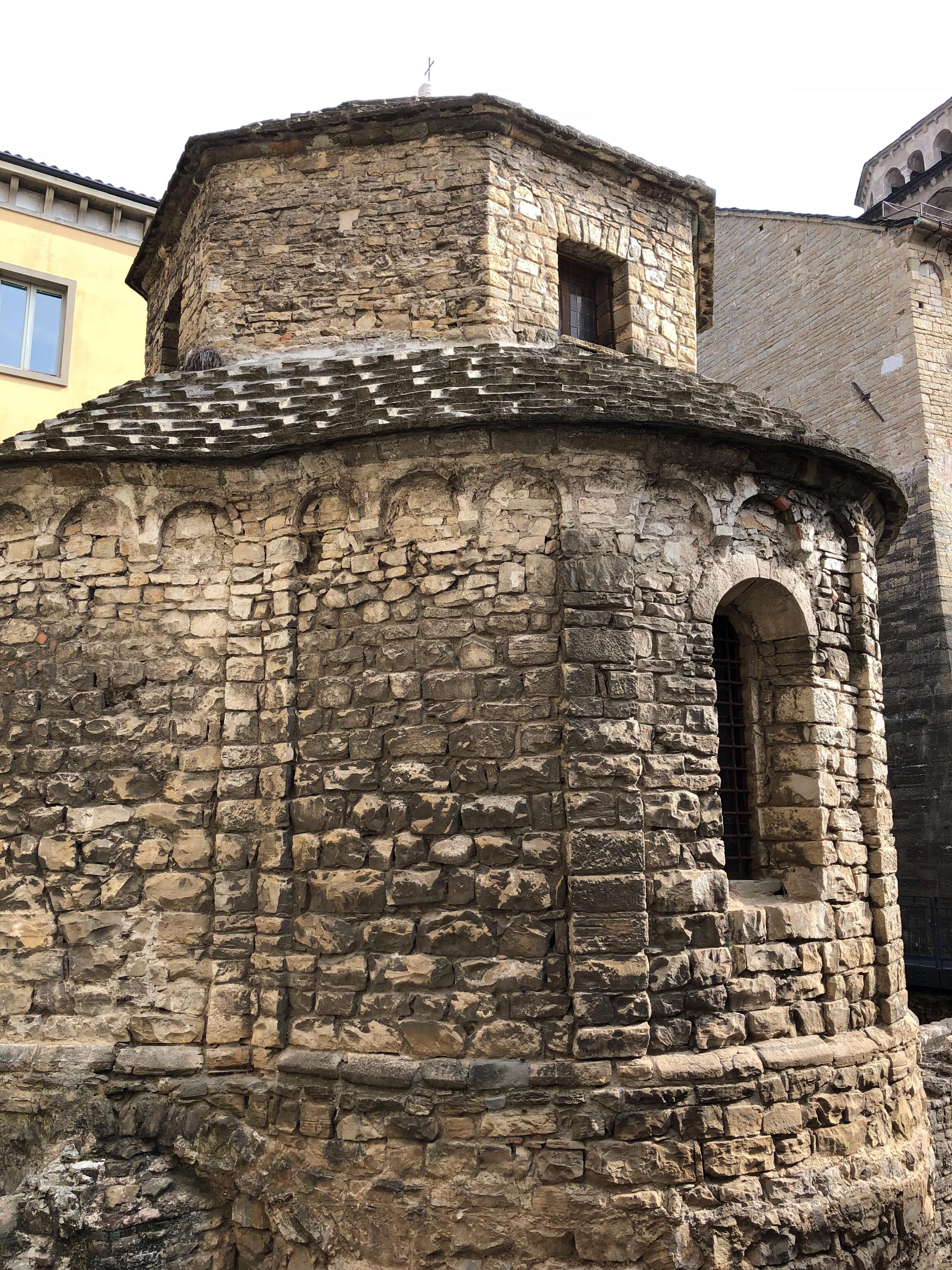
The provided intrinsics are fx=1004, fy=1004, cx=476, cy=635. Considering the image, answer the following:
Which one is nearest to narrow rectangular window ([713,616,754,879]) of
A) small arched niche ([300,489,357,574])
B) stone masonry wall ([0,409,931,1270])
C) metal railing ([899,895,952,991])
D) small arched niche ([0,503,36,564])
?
stone masonry wall ([0,409,931,1270])

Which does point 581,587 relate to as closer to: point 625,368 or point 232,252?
point 625,368

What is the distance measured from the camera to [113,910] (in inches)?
233

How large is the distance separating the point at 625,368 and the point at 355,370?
1.84 m

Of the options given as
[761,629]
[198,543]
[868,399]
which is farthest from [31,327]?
[761,629]

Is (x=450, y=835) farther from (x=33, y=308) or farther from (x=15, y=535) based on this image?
(x=33, y=308)

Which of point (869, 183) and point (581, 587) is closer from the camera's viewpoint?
point (581, 587)

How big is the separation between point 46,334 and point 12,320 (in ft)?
1.62

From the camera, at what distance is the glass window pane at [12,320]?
14.7 m

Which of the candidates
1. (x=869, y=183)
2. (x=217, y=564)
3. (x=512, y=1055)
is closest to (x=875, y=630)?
(x=512, y=1055)

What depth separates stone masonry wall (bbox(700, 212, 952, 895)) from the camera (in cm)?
1292

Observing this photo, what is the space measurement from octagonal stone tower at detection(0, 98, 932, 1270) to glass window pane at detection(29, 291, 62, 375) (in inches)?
359

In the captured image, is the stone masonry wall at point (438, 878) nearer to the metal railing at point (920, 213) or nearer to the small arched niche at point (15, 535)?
the small arched niche at point (15, 535)

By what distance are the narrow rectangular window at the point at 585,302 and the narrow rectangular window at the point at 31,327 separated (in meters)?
→ 9.54

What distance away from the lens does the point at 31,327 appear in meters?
15.0
